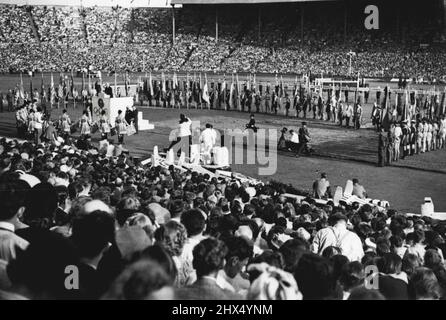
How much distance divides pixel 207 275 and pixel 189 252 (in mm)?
1317

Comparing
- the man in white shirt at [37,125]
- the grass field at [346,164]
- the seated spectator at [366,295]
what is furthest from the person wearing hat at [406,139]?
the seated spectator at [366,295]

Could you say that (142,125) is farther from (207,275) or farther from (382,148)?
(207,275)

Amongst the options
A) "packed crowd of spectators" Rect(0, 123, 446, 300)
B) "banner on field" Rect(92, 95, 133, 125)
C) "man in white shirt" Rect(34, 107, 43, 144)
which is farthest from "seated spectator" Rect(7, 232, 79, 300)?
"banner on field" Rect(92, 95, 133, 125)

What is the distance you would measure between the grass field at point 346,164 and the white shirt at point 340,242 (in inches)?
368

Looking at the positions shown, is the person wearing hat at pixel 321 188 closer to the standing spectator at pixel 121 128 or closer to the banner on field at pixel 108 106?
the standing spectator at pixel 121 128

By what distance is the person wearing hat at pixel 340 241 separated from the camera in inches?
308

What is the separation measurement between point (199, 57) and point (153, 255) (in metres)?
68.5

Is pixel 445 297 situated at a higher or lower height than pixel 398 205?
higher

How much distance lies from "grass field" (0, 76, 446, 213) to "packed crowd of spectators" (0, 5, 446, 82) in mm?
28568
